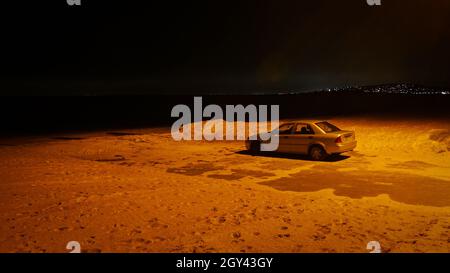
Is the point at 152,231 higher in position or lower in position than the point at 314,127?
lower

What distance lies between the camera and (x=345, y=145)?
44.2 feet

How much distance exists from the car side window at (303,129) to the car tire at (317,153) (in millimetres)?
576

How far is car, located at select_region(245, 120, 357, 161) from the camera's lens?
1338 centimetres

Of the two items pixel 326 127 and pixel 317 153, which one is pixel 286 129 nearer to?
pixel 326 127

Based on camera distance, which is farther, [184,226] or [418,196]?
[418,196]

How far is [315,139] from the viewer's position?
45.3 feet

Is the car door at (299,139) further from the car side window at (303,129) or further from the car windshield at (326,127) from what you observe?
the car windshield at (326,127)

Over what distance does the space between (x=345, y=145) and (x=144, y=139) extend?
37.3 ft

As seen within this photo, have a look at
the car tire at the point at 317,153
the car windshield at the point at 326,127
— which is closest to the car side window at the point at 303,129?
the car windshield at the point at 326,127

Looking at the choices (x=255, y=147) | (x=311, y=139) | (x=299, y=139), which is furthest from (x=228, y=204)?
(x=255, y=147)

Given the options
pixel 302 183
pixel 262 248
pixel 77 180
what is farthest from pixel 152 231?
pixel 302 183

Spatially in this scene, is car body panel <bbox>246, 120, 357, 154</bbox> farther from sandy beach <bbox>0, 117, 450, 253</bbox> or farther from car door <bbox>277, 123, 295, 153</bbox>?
sandy beach <bbox>0, 117, 450, 253</bbox>
